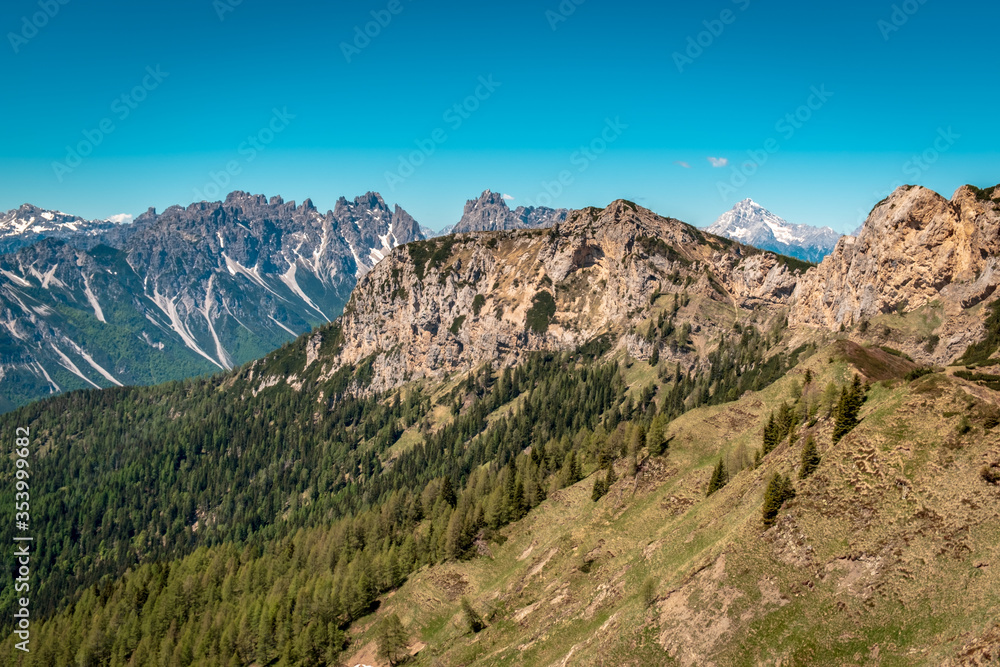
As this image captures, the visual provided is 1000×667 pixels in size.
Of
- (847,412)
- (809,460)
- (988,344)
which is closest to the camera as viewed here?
(809,460)

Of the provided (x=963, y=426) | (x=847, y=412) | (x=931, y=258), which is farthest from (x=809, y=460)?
(x=931, y=258)

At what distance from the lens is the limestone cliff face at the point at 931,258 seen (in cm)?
15050

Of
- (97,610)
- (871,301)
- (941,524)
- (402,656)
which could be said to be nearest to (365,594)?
(402,656)

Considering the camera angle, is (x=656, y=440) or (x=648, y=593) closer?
(x=648, y=593)

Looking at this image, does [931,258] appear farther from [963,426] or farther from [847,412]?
[963,426]

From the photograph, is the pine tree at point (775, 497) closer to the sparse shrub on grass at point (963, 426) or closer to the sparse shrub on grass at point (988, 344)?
the sparse shrub on grass at point (963, 426)

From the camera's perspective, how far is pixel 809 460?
2539 inches

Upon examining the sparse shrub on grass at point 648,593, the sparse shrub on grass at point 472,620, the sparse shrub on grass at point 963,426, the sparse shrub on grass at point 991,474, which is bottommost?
the sparse shrub on grass at point 472,620

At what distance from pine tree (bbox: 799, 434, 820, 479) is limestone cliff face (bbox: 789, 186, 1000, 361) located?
106m

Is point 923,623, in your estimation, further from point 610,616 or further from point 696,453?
point 696,453

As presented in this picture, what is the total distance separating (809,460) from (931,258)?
442 ft

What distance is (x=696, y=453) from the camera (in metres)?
101

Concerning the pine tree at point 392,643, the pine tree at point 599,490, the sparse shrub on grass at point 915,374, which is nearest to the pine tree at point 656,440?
the pine tree at point 599,490

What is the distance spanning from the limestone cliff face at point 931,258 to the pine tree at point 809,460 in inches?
4164
